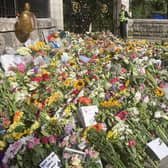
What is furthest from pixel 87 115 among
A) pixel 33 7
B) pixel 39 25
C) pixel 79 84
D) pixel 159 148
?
pixel 33 7

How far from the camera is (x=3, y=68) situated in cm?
347

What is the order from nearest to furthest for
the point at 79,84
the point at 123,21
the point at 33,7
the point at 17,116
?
the point at 17,116, the point at 79,84, the point at 33,7, the point at 123,21

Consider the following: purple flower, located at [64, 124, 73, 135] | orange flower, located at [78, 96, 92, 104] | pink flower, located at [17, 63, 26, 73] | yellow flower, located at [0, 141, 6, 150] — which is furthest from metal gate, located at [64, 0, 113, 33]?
yellow flower, located at [0, 141, 6, 150]

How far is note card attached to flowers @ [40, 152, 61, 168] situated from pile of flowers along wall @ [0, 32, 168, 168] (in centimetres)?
5

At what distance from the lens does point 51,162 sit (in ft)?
7.70

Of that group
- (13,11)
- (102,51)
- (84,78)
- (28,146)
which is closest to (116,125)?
(28,146)

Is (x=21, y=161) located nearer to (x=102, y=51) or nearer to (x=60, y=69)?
(x=60, y=69)

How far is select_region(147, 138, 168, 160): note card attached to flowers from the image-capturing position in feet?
8.75

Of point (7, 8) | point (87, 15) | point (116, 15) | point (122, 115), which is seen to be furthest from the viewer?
point (87, 15)

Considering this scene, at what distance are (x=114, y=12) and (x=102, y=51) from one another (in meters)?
9.08

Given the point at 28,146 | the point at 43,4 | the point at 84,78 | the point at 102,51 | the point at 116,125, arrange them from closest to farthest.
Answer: the point at 28,146, the point at 116,125, the point at 84,78, the point at 102,51, the point at 43,4

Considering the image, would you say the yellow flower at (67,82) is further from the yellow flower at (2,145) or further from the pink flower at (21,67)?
the yellow flower at (2,145)

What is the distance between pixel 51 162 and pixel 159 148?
0.94 m

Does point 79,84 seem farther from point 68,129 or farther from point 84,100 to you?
point 68,129
